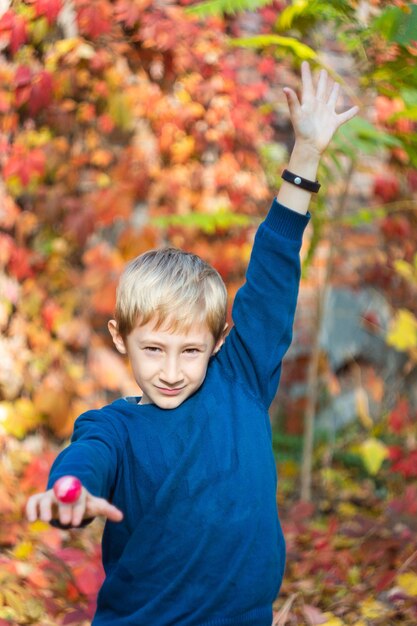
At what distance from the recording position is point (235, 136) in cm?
505

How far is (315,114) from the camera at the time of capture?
210 centimetres

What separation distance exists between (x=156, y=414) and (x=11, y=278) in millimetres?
2513

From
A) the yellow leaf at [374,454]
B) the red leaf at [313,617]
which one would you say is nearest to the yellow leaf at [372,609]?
the red leaf at [313,617]

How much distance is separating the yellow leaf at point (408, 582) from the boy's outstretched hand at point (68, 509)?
1.92 meters

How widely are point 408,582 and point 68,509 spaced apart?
80.4 inches

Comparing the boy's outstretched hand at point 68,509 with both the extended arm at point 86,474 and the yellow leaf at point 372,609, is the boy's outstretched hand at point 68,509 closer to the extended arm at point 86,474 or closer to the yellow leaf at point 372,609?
the extended arm at point 86,474

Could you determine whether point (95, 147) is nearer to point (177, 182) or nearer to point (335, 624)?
point (177, 182)

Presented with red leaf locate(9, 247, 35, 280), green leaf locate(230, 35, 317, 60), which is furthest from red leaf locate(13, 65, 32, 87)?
green leaf locate(230, 35, 317, 60)

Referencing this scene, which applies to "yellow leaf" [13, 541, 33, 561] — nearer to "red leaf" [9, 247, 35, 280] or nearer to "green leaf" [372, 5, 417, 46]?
"red leaf" [9, 247, 35, 280]

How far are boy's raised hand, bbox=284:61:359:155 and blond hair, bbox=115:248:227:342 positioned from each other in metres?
0.39

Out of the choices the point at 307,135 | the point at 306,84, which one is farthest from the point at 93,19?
the point at 307,135

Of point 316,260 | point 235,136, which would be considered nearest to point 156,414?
point 235,136

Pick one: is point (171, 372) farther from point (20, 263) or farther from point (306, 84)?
point (20, 263)

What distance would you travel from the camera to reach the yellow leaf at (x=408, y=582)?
10.3 ft
